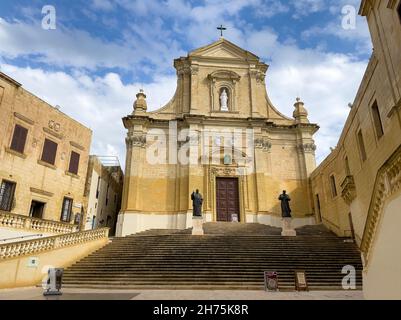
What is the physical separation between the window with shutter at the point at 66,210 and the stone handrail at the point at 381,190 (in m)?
18.3

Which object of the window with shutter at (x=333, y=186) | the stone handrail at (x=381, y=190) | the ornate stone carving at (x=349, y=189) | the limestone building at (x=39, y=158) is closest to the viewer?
the stone handrail at (x=381, y=190)

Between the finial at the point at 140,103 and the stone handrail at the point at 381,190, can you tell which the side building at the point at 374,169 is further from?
the finial at the point at 140,103

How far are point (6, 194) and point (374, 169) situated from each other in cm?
1842

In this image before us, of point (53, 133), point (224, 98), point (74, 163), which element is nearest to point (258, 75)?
point (224, 98)

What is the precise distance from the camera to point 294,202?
972 inches

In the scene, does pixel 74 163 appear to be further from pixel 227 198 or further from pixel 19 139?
pixel 227 198

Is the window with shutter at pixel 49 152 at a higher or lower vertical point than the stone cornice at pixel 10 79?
lower

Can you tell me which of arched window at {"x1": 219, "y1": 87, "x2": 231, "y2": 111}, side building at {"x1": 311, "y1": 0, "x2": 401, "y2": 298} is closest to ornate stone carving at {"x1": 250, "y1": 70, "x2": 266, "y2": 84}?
arched window at {"x1": 219, "y1": 87, "x2": 231, "y2": 111}

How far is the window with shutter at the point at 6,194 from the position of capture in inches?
→ 639

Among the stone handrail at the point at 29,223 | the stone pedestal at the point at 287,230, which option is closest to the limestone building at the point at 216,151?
the stone handrail at the point at 29,223

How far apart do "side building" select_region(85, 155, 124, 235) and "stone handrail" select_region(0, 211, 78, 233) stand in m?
3.77
